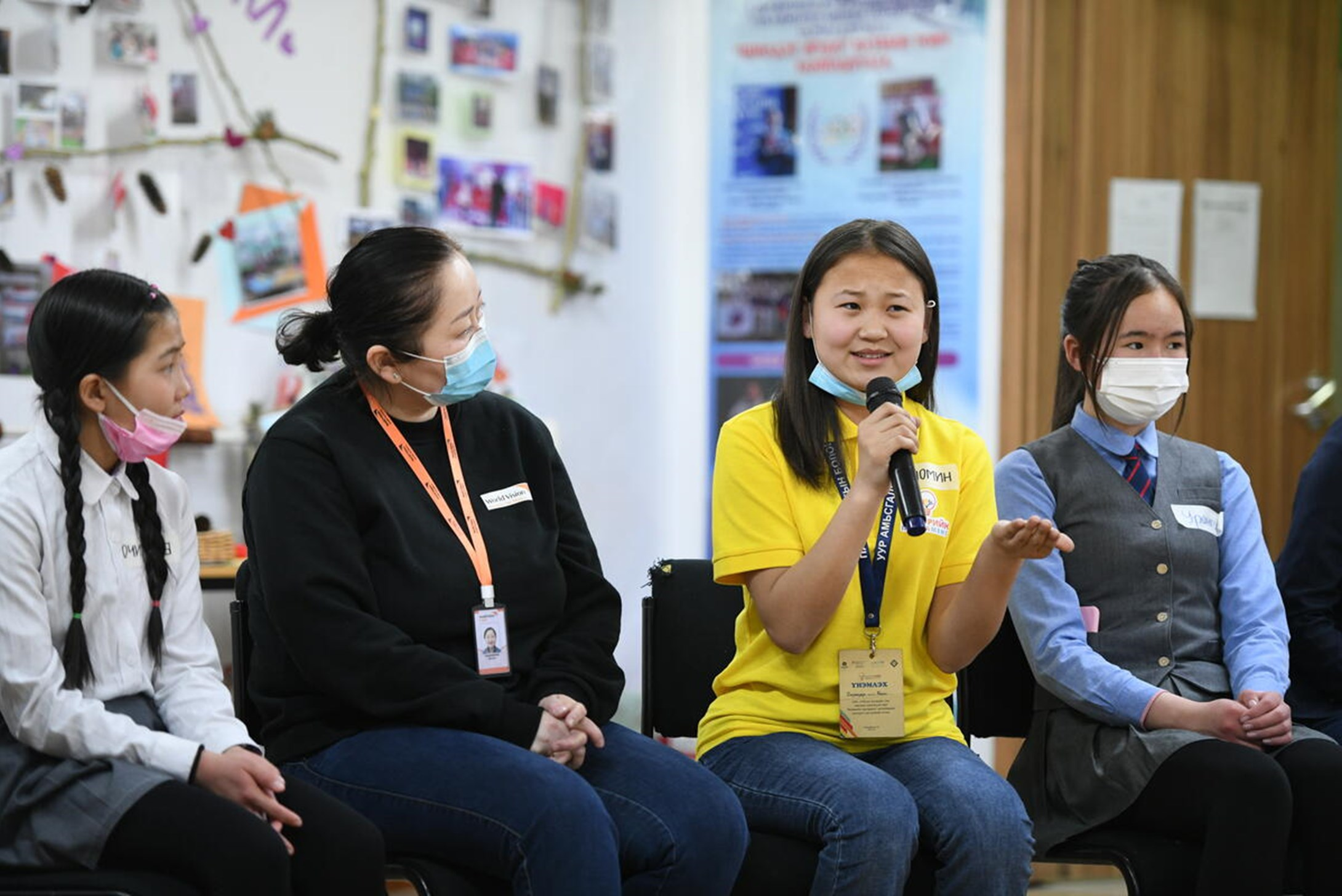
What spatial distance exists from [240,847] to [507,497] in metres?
0.68

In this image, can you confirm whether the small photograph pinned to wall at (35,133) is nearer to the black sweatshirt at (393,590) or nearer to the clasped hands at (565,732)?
the black sweatshirt at (393,590)

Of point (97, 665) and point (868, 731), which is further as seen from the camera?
point (868, 731)

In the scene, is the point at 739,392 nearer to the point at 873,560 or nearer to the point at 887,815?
the point at 873,560

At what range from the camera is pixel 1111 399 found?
245 centimetres

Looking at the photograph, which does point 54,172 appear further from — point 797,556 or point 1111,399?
point 1111,399

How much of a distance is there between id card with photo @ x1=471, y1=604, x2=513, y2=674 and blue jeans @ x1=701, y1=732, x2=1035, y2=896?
15.2 inches

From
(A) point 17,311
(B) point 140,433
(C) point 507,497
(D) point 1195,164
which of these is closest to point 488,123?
(A) point 17,311

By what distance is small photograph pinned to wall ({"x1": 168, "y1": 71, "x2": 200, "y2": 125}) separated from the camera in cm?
356

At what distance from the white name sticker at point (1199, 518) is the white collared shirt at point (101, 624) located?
1551 mm

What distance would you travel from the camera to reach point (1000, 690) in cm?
248

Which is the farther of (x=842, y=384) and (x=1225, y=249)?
(x=1225, y=249)

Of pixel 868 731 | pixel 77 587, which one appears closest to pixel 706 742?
pixel 868 731

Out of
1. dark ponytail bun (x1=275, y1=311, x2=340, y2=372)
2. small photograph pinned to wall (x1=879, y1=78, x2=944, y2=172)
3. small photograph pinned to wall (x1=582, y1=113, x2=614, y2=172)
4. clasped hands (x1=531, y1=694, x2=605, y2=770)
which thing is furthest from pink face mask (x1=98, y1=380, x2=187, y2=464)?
small photograph pinned to wall (x1=879, y1=78, x2=944, y2=172)

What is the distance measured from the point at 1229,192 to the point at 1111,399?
1751 mm
